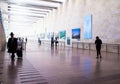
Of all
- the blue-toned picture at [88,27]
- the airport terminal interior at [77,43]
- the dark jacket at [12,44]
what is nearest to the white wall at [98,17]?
the airport terminal interior at [77,43]

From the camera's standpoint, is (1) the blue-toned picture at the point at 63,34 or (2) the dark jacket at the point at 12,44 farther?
(1) the blue-toned picture at the point at 63,34

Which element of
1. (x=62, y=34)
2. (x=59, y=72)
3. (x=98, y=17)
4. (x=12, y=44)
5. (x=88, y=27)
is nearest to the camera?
(x=59, y=72)

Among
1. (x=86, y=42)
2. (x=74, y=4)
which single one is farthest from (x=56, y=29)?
(x=86, y=42)

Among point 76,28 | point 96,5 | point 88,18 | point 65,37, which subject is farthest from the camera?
point 65,37

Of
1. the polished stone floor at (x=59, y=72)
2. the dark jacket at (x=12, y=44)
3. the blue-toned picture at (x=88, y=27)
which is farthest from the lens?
the blue-toned picture at (x=88, y=27)

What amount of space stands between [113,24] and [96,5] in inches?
150

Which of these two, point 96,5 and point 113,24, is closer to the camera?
point 113,24

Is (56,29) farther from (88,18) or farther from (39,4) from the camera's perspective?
(88,18)

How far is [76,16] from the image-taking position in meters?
22.4

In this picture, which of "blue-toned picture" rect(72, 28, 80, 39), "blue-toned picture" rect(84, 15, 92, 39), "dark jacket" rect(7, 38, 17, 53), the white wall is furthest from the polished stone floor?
"blue-toned picture" rect(72, 28, 80, 39)

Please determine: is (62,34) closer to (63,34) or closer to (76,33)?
(63,34)

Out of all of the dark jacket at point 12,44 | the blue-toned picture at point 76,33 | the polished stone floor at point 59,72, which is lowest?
the polished stone floor at point 59,72

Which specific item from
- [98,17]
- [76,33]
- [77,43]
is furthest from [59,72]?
[76,33]

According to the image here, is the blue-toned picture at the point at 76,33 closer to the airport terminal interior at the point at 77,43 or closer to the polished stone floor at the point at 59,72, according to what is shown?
the airport terminal interior at the point at 77,43
